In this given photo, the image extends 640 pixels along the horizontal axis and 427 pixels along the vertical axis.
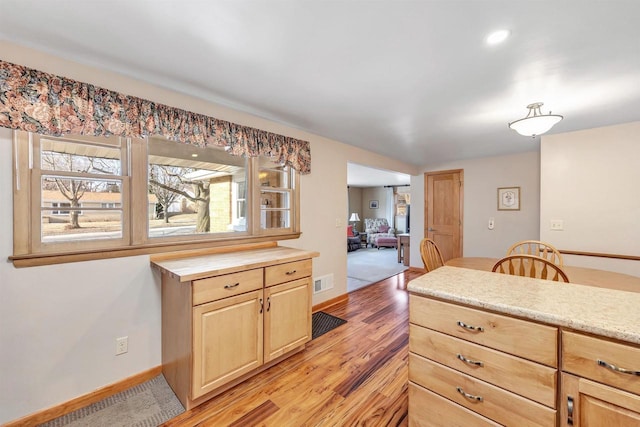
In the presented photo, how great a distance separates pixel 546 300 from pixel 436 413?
0.72 metres

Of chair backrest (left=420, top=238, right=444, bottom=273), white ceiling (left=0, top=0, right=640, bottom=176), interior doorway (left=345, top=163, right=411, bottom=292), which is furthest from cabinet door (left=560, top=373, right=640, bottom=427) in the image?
interior doorway (left=345, top=163, right=411, bottom=292)

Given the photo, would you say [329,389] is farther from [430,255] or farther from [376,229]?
[376,229]

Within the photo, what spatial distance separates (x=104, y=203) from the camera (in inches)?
72.0

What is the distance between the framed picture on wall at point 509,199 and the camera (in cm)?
431

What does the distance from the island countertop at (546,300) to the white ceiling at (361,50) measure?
1.32m

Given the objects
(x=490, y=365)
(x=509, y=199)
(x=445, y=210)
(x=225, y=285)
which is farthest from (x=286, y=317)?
(x=509, y=199)

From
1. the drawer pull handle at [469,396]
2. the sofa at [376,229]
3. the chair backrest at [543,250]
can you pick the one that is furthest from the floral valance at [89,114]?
the sofa at [376,229]

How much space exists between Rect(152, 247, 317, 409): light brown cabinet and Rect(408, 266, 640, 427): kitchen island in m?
1.14

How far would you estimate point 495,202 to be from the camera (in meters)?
4.52

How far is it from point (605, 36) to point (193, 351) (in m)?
3.00

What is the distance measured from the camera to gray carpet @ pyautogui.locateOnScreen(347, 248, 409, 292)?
4.72 meters

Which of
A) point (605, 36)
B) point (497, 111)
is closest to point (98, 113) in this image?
point (605, 36)

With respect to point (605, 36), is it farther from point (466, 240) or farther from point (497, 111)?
point (466, 240)

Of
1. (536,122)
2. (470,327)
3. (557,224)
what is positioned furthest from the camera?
(557,224)
